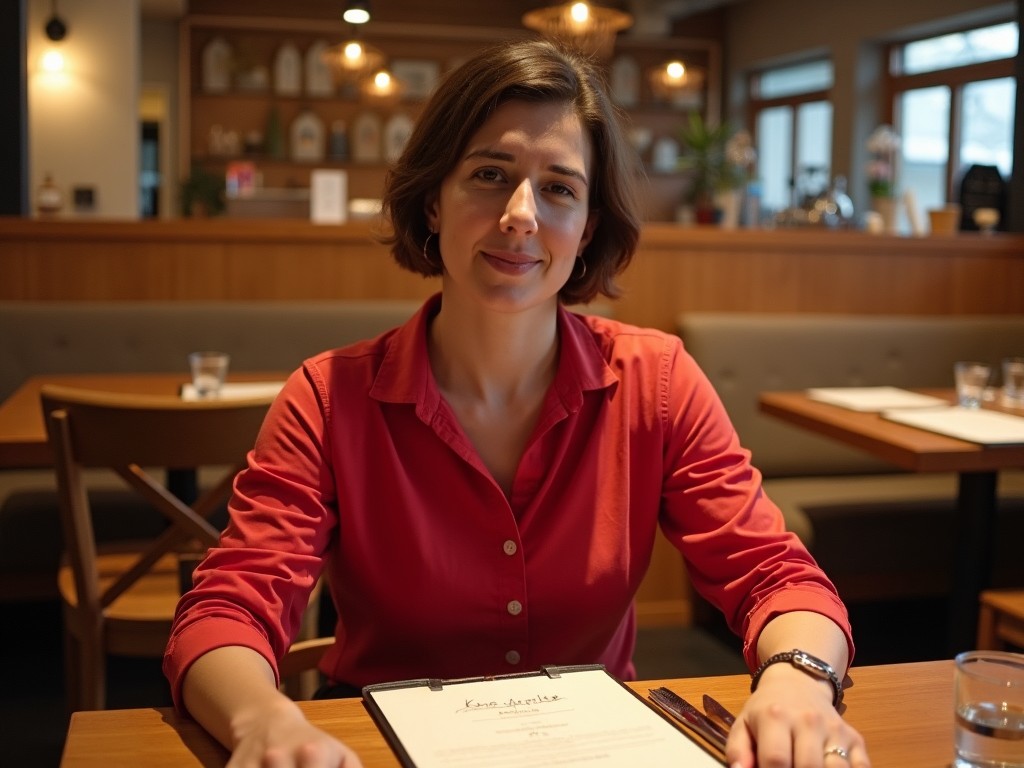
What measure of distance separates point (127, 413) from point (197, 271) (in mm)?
2051

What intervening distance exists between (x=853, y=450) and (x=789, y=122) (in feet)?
21.9

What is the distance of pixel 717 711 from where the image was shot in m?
0.99

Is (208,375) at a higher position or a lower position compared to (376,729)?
higher

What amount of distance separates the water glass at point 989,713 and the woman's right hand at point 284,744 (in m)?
0.49

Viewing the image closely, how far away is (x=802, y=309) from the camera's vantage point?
13.6 feet

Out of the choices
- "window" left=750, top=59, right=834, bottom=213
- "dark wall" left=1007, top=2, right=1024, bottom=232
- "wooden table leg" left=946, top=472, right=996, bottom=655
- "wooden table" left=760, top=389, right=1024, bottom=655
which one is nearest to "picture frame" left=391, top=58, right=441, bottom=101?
"window" left=750, top=59, right=834, bottom=213

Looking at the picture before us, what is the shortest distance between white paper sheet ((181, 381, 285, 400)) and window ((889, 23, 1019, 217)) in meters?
6.02

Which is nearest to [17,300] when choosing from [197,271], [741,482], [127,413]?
[197,271]

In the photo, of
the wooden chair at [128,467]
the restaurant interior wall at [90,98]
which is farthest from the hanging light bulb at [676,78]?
the wooden chair at [128,467]

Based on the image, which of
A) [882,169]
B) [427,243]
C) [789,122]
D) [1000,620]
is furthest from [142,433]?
[789,122]

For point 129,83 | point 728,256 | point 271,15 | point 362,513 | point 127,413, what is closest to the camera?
point 362,513

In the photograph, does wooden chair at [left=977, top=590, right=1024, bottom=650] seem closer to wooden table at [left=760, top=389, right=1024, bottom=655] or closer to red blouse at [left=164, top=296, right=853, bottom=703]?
wooden table at [left=760, top=389, right=1024, bottom=655]

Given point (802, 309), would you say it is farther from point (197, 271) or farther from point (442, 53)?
point (442, 53)

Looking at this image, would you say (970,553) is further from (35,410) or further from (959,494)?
(35,410)
